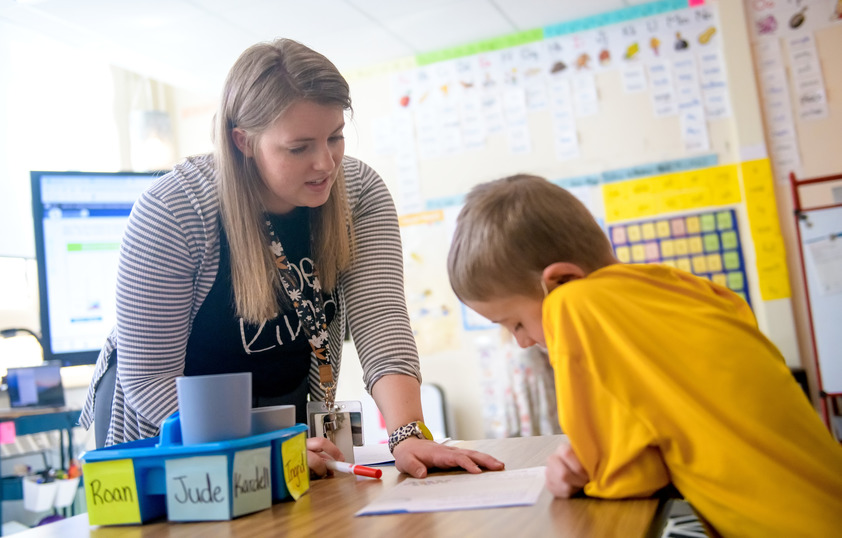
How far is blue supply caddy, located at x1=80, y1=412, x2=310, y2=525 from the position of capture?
755mm

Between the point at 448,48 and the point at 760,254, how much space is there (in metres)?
2.03

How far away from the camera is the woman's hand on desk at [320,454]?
100 cm

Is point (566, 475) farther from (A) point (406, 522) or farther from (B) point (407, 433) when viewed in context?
(B) point (407, 433)

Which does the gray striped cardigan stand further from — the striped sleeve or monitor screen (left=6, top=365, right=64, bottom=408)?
monitor screen (left=6, top=365, right=64, bottom=408)

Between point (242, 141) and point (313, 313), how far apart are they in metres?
0.31

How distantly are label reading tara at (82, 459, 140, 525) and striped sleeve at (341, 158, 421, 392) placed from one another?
466 millimetres

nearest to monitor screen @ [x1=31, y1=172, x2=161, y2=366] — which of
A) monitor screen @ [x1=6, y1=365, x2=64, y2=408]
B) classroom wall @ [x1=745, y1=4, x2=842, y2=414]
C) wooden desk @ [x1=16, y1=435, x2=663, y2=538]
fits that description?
monitor screen @ [x1=6, y1=365, x2=64, y2=408]

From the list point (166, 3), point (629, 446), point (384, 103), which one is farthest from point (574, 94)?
point (629, 446)

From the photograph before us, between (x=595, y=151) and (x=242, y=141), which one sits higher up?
(x=595, y=151)

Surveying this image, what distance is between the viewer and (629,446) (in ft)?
2.33

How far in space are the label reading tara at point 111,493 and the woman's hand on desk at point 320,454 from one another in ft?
0.81

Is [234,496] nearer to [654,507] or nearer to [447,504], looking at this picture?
[447,504]

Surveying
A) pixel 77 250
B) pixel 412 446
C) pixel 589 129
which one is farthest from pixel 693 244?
pixel 412 446

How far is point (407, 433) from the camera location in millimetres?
1064
